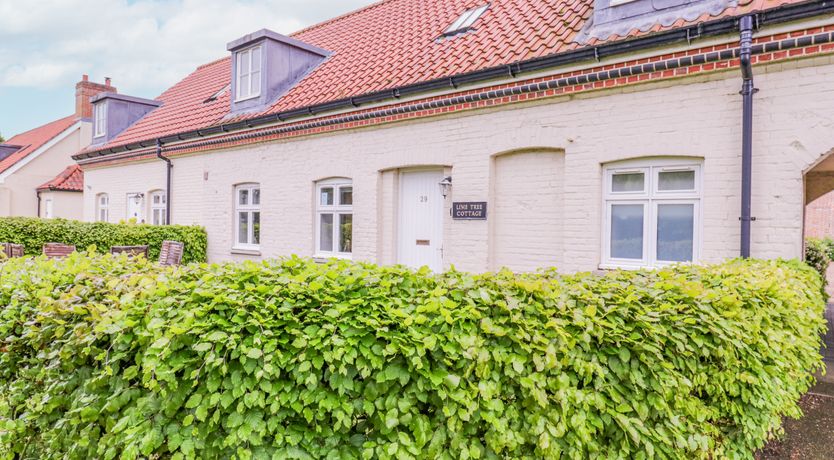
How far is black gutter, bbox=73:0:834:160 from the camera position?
5.45 m

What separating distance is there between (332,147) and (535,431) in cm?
818

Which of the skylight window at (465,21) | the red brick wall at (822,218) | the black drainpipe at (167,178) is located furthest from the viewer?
the red brick wall at (822,218)

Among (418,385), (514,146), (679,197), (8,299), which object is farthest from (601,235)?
(8,299)

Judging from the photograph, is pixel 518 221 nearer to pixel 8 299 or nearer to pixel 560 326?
pixel 560 326

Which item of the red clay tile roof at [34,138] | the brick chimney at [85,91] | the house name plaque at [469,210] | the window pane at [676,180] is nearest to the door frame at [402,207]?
the house name plaque at [469,210]

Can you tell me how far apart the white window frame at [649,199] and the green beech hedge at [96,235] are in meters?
9.49

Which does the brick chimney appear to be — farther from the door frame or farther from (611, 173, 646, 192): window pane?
(611, 173, 646, 192): window pane

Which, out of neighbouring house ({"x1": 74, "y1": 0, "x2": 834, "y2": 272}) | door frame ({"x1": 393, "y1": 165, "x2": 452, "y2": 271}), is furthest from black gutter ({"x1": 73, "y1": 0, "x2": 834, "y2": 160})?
door frame ({"x1": 393, "y1": 165, "x2": 452, "y2": 271})

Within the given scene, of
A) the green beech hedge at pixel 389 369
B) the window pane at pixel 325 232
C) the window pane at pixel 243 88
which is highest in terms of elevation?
the window pane at pixel 243 88

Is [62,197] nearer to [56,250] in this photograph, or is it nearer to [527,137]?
[56,250]

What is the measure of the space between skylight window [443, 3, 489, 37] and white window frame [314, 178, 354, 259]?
3.53m

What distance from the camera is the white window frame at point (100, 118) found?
16359mm

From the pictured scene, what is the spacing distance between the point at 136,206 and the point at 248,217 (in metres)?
5.14

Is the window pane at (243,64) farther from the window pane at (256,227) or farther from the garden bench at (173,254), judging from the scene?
the garden bench at (173,254)
